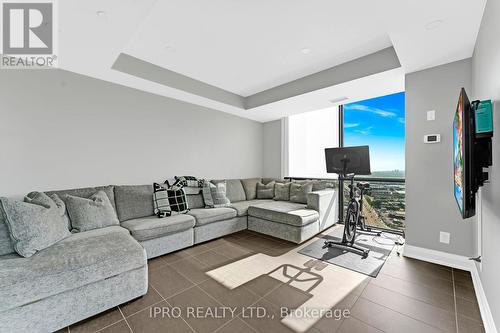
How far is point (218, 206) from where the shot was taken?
3645 millimetres

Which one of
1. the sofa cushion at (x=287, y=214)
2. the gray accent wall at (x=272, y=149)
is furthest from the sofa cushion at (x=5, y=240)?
the gray accent wall at (x=272, y=149)

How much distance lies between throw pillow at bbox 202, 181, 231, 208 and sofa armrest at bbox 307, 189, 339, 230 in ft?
5.12

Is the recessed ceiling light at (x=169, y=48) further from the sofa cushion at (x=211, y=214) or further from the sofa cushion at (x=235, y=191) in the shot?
the sofa cushion at (x=235, y=191)

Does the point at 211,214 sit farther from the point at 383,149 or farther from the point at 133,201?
the point at 383,149

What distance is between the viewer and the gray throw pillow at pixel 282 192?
4.18 metres

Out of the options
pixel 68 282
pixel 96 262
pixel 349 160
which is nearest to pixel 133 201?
pixel 96 262

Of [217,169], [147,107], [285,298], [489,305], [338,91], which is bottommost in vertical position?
[285,298]

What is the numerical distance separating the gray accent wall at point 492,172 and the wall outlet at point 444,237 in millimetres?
669

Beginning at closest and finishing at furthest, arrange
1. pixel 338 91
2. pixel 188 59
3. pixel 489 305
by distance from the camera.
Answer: pixel 489 305
pixel 188 59
pixel 338 91

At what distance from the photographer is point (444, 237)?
2412mm

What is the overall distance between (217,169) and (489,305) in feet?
13.1

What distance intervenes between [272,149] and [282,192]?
1.48 meters

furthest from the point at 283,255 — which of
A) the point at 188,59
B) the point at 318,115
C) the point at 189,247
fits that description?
the point at 318,115

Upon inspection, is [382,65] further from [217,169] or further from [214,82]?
[217,169]
